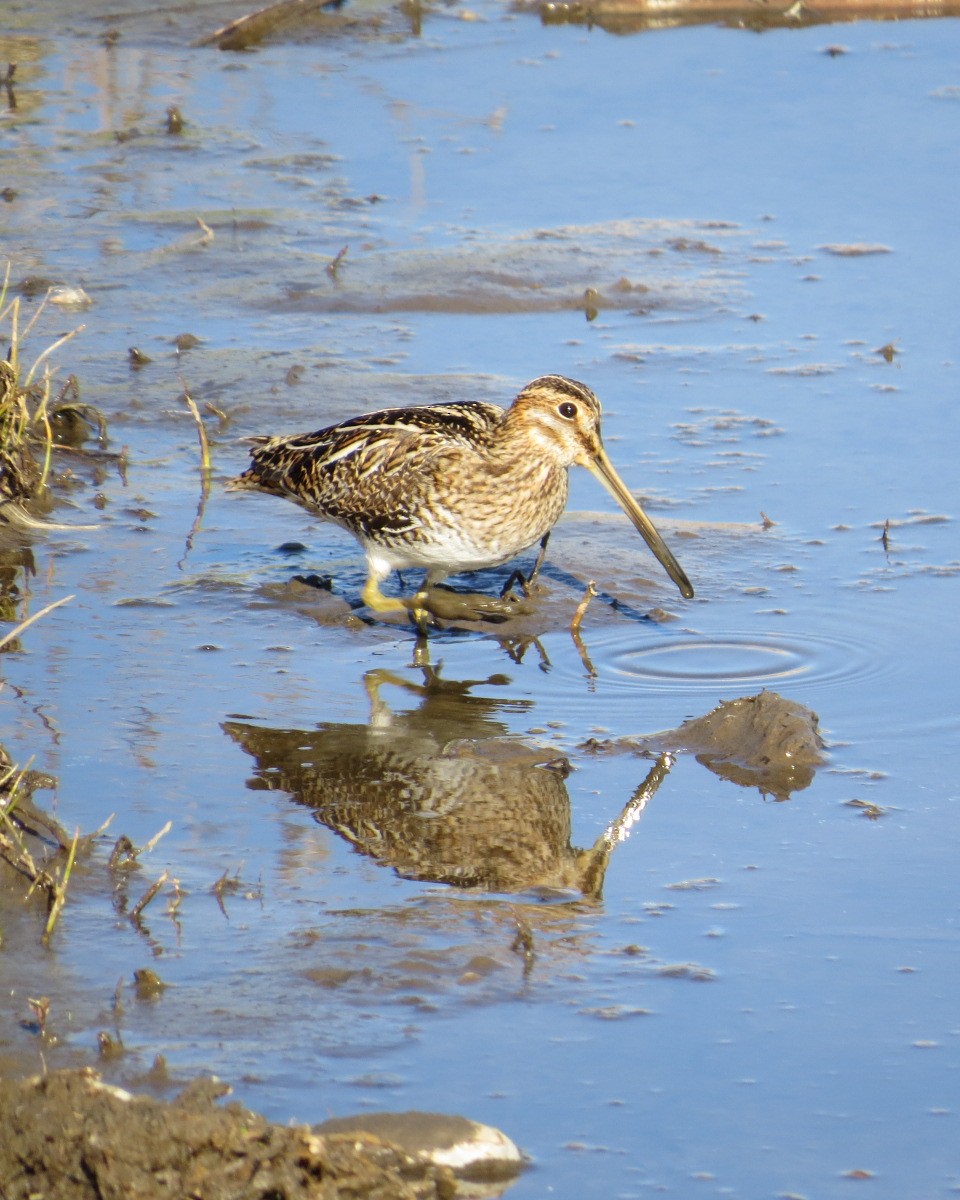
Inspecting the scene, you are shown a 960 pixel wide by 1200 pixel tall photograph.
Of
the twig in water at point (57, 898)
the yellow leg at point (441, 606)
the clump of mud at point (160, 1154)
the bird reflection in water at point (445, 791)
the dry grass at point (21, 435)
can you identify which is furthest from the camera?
the dry grass at point (21, 435)

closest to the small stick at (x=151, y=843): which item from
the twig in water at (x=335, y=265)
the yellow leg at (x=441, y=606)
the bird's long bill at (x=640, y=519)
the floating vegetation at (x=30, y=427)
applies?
the yellow leg at (x=441, y=606)

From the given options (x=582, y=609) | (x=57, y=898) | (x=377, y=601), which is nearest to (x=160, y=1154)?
(x=57, y=898)

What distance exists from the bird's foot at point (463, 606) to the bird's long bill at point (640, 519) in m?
0.49

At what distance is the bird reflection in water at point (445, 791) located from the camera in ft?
16.9

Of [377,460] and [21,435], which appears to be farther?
[21,435]

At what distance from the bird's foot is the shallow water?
0.35 ft

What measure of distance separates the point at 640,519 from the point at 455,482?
27.5 inches

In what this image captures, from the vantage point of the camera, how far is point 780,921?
15.9 feet

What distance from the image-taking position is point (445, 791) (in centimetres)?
563

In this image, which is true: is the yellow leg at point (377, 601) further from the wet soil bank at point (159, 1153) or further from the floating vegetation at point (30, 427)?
the wet soil bank at point (159, 1153)

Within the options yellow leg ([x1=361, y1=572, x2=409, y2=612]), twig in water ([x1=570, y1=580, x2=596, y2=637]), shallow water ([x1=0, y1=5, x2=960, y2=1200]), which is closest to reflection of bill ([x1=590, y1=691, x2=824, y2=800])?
shallow water ([x1=0, y1=5, x2=960, y2=1200])

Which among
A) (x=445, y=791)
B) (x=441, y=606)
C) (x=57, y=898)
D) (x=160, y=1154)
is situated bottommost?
(x=441, y=606)

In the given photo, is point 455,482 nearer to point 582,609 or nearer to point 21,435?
point 582,609

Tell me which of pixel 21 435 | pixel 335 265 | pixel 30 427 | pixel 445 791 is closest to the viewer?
pixel 445 791
